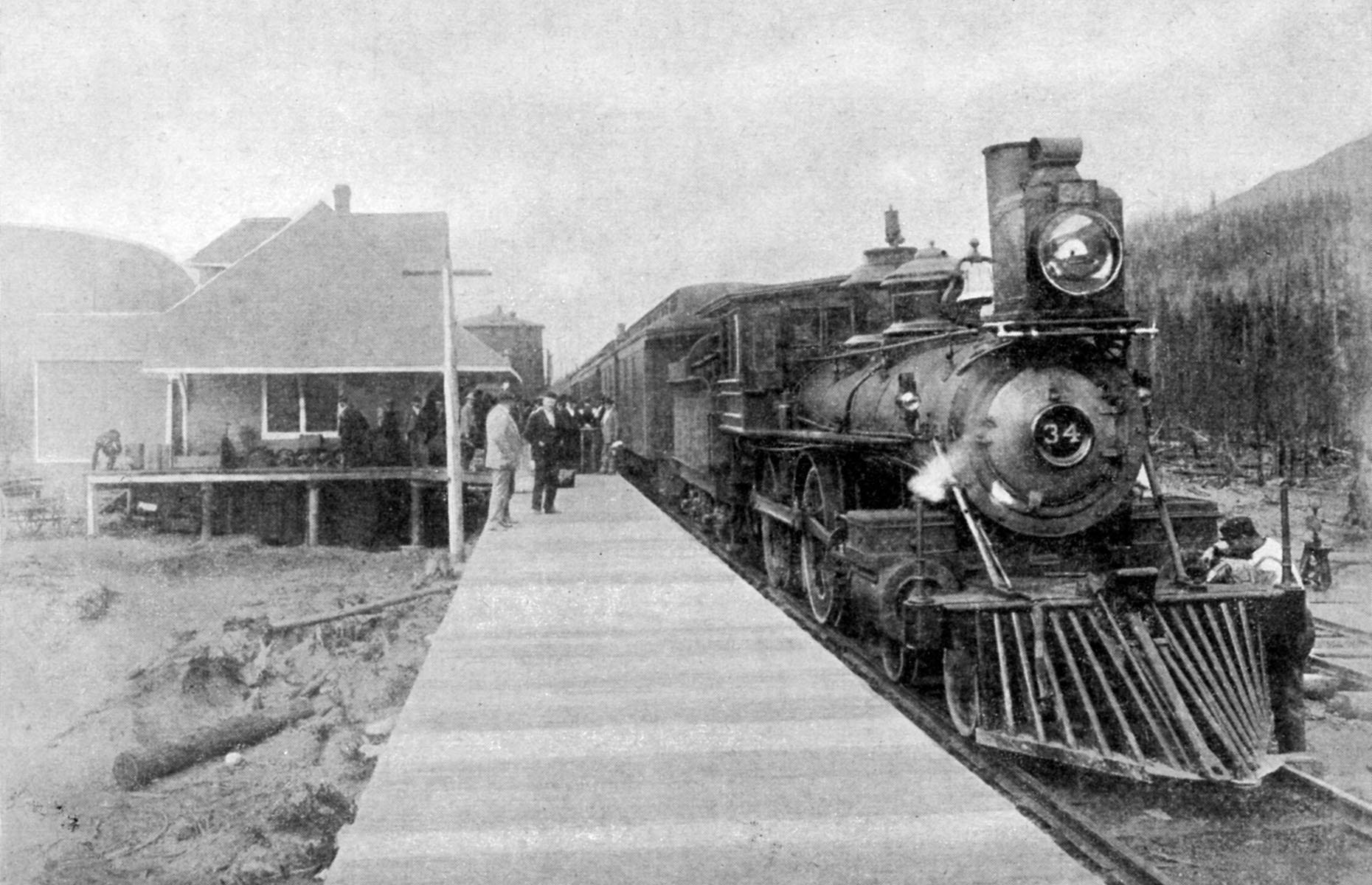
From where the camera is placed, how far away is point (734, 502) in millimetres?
11281

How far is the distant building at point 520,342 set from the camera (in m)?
39.2

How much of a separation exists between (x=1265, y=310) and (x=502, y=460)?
12881 millimetres

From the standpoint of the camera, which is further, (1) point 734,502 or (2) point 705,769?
(1) point 734,502

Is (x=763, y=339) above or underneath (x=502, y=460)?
above

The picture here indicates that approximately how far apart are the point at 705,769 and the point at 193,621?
9.45 meters

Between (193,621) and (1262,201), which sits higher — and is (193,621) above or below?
below

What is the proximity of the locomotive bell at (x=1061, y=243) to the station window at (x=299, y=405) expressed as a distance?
45.5ft

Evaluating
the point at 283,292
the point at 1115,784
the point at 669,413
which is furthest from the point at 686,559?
the point at 283,292

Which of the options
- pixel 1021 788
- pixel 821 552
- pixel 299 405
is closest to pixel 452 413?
pixel 821 552

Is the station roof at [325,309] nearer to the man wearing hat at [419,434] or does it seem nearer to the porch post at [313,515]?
the man wearing hat at [419,434]

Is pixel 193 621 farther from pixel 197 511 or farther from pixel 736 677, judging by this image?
pixel 736 677

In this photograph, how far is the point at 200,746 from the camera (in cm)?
716

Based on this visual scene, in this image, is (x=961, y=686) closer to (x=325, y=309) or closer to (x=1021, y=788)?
(x=1021, y=788)

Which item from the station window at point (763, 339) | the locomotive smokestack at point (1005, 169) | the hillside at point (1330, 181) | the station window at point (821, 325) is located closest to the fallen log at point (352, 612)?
the station window at point (763, 339)
